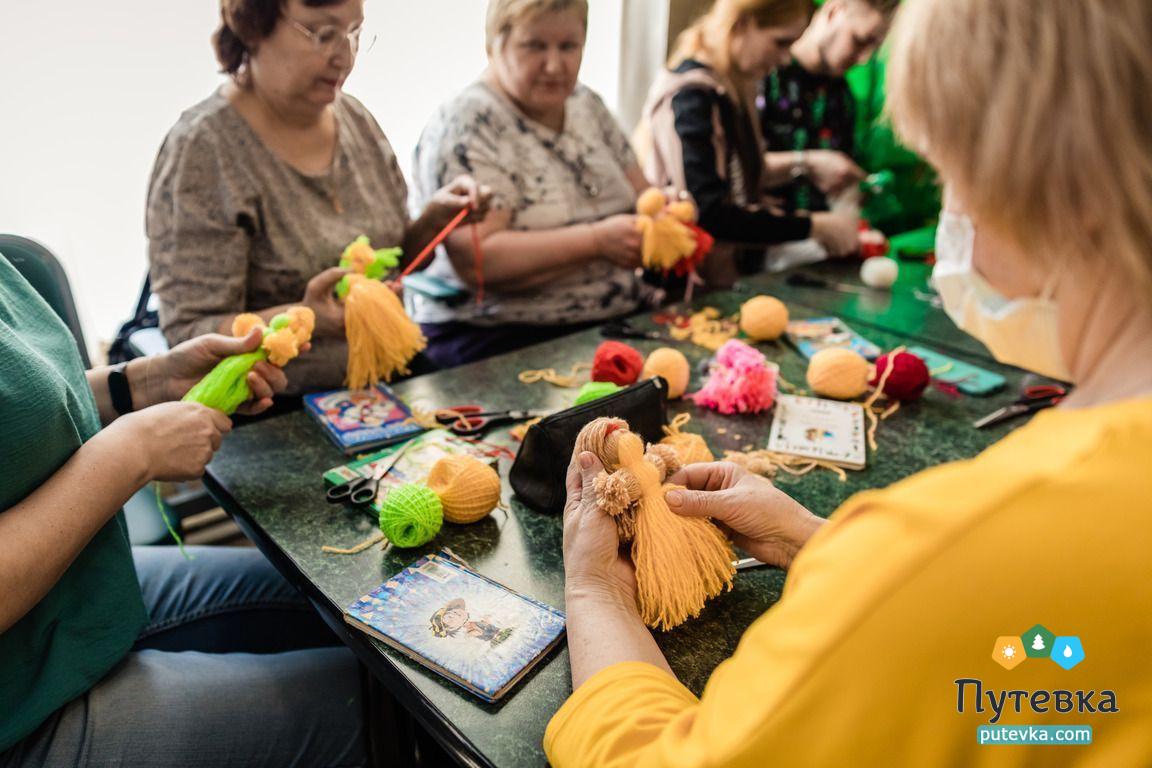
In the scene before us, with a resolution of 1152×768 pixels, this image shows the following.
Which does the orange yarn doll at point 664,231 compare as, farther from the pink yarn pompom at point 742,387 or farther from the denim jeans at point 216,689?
the denim jeans at point 216,689

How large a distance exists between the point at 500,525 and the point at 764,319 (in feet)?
3.11

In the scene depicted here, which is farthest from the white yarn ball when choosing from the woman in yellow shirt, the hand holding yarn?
the woman in yellow shirt

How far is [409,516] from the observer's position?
3.31 feet

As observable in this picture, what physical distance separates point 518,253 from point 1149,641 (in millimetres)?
1723

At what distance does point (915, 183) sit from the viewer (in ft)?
11.3

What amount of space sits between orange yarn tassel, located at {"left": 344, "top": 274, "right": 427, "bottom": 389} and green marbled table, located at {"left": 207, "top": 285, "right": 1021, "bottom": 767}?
0.26 feet

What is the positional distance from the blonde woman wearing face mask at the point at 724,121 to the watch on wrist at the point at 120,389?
1850 millimetres

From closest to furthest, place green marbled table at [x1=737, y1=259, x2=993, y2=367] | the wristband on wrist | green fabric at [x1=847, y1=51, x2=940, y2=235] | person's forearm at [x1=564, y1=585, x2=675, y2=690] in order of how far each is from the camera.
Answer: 1. person's forearm at [x1=564, y1=585, x2=675, y2=690]
2. green marbled table at [x1=737, y1=259, x2=993, y2=367]
3. the wristband on wrist
4. green fabric at [x1=847, y1=51, x2=940, y2=235]

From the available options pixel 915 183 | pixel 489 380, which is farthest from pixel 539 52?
pixel 915 183

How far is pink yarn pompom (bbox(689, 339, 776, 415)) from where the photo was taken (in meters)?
1.43

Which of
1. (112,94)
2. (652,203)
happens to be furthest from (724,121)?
(112,94)

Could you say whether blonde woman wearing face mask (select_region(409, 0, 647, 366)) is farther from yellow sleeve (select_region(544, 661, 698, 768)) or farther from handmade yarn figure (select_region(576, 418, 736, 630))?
yellow sleeve (select_region(544, 661, 698, 768))

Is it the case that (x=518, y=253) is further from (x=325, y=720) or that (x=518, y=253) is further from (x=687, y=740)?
(x=687, y=740)

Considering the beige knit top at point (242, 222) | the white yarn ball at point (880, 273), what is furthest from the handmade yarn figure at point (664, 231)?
the beige knit top at point (242, 222)
